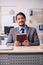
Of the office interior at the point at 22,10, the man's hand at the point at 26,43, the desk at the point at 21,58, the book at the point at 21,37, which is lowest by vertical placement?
the desk at the point at 21,58

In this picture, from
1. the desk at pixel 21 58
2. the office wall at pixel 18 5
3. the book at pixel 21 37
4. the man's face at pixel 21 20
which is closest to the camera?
the desk at pixel 21 58

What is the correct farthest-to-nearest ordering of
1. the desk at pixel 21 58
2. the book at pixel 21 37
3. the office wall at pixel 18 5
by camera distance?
the office wall at pixel 18 5 < the book at pixel 21 37 < the desk at pixel 21 58

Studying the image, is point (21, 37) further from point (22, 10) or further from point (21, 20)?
point (22, 10)

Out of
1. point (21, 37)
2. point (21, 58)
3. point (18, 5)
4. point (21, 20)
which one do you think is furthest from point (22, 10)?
point (21, 58)

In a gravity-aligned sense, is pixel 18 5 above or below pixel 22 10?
above

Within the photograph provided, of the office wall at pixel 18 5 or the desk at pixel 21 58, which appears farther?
the office wall at pixel 18 5

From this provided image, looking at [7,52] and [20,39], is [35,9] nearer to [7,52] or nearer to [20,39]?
[20,39]

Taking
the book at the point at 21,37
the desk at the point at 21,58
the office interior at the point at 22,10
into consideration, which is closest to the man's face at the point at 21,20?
the book at the point at 21,37

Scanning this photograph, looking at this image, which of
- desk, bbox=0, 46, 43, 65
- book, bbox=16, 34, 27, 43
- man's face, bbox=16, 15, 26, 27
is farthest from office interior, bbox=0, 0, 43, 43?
desk, bbox=0, 46, 43, 65

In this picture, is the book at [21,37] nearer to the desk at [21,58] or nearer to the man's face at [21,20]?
the man's face at [21,20]

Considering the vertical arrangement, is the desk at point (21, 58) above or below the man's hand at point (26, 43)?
below

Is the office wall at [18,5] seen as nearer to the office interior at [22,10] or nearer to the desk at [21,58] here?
the office interior at [22,10]

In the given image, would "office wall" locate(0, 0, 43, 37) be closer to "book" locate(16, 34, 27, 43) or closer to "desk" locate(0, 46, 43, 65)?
"book" locate(16, 34, 27, 43)

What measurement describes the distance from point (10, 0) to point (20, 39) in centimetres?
416
